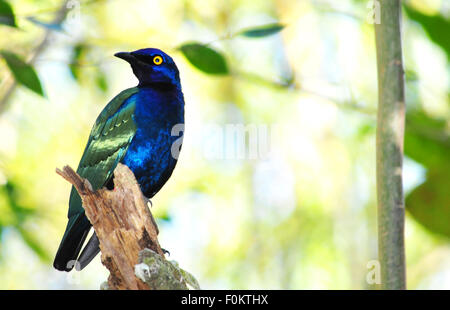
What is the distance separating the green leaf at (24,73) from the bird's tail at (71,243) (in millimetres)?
931

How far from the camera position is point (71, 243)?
13.5ft

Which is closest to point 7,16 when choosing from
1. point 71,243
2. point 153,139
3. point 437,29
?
point 153,139

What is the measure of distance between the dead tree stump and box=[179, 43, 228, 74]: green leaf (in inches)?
44.8

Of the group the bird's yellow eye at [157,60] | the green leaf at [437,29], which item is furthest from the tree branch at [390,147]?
the bird's yellow eye at [157,60]

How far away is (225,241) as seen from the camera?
11922mm

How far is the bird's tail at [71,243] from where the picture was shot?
13.2 feet

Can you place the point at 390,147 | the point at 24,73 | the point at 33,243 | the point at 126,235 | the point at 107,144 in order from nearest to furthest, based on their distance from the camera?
the point at 390,147
the point at 126,235
the point at 24,73
the point at 107,144
the point at 33,243

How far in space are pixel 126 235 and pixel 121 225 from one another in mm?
88

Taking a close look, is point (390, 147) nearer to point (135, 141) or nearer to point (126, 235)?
point (126, 235)

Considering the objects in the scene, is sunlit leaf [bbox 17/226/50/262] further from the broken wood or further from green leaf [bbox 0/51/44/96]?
the broken wood

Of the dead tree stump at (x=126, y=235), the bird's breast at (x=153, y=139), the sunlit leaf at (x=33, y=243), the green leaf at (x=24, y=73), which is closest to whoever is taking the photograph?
the dead tree stump at (x=126, y=235)

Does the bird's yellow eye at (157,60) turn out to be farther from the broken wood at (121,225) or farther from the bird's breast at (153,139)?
the broken wood at (121,225)
